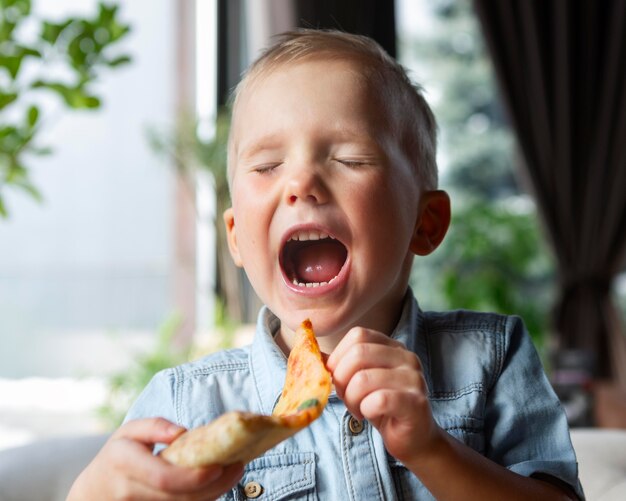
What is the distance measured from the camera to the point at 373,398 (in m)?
0.86

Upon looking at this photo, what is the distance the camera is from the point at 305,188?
101 centimetres

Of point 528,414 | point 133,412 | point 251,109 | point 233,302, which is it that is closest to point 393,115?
point 251,109

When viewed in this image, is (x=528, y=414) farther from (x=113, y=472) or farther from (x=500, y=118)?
(x=500, y=118)

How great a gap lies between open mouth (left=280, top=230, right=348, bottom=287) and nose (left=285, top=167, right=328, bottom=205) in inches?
2.2

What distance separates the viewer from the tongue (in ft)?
3.48

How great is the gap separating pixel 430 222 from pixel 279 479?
0.40m

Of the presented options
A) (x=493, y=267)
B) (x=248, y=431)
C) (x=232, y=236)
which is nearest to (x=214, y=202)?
(x=493, y=267)

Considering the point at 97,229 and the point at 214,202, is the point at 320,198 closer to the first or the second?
the point at 214,202

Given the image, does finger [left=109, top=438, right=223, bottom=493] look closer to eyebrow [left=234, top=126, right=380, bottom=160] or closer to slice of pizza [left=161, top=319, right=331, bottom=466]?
slice of pizza [left=161, top=319, right=331, bottom=466]

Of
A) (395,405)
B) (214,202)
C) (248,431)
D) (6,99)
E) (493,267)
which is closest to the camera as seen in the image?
(248,431)

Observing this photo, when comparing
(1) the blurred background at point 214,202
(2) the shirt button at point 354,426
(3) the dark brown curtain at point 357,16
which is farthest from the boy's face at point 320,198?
(1) the blurred background at point 214,202

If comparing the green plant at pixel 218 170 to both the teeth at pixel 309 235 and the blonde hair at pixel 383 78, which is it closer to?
the blonde hair at pixel 383 78

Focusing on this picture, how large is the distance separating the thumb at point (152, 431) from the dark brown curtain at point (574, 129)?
3706 mm

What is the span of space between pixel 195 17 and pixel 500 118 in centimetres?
166
